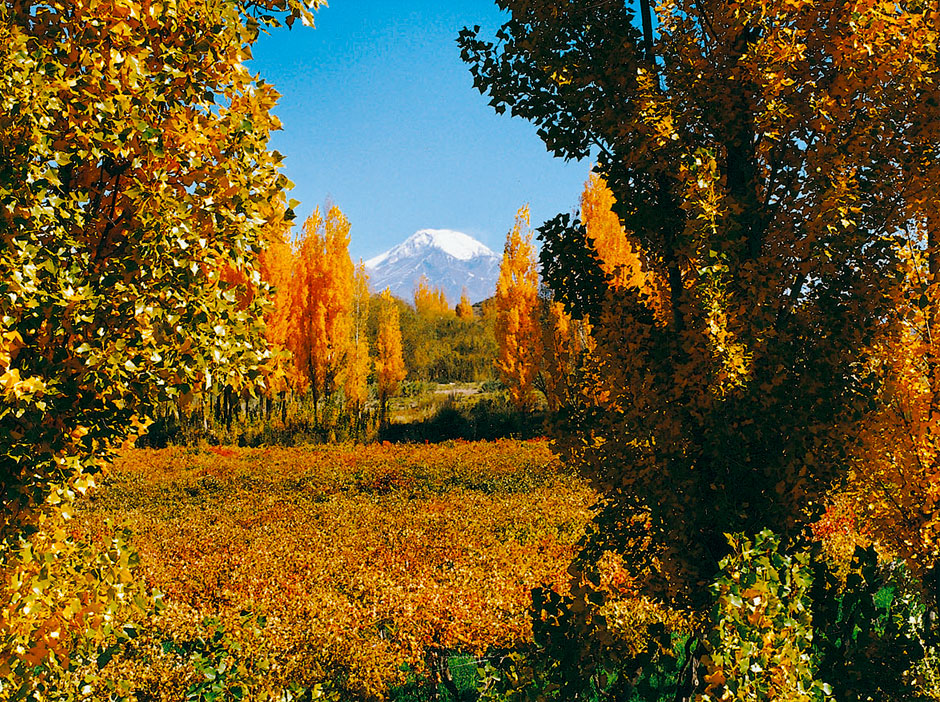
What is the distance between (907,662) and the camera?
336 centimetres

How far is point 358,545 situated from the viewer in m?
7.46

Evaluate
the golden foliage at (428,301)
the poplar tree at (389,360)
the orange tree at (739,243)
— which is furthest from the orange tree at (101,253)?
the golden foliage at (428,301)

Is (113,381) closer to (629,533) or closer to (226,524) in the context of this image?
(629,533)

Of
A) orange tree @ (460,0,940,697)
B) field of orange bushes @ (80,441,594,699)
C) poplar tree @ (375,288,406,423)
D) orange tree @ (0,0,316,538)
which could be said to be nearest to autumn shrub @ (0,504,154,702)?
orange tree @ (0,0,316,538)

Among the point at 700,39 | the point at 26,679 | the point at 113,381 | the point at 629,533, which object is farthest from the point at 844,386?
the point at 26,679

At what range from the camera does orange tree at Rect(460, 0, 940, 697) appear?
2902mm

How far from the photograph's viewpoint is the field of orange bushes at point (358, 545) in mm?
4328

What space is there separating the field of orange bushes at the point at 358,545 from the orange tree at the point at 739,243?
1730 millimetres

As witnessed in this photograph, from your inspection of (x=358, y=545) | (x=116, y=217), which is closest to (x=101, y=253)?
(x=116, y=217)

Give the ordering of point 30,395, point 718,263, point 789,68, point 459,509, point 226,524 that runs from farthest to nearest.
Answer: point 459,509 < point 226,524 < point 789,68 < point 718,263 < point 30,395

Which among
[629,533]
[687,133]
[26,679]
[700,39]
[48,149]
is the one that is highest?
[700,39]

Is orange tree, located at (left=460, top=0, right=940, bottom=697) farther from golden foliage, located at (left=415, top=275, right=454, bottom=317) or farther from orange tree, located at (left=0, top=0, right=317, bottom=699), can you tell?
golden foliage, located at (left=415, top=275, right=454, bottom=317)

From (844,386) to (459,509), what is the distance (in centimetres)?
708

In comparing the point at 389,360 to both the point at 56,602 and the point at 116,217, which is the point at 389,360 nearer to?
the point at 116,217
